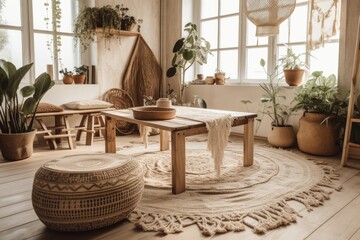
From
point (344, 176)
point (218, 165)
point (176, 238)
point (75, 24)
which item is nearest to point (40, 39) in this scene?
point (75, 24)

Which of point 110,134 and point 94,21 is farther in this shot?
point 94,21

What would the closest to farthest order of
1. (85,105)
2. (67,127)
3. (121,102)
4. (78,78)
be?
1. (67,127)
2. (85,105)
3. (78,78)
4. (121,102)

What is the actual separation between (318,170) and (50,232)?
7.24 ft

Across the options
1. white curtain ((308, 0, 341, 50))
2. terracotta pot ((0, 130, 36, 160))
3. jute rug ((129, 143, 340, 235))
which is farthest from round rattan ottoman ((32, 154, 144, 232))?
white curtain ((308, 0, 341, 50))

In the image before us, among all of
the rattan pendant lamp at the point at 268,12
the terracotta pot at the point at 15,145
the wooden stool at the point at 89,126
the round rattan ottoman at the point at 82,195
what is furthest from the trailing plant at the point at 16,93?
the rattan pendant lamp at the point at 268,12

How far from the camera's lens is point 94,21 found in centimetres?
418

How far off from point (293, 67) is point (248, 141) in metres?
1.37

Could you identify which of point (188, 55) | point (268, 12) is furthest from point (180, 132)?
point (188, 55)

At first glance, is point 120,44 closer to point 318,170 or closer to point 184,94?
point 184,94

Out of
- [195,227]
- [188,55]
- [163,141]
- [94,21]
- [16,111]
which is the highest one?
[94,21]

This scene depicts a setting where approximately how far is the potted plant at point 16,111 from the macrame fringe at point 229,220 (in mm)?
1819

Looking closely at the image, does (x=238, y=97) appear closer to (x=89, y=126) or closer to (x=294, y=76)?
(x=294, y=76)

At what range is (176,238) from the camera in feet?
5.33

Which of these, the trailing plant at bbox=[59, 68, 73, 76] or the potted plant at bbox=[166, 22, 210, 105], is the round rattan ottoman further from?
the potted plant at bbox=[166, 22, 210, 105]
